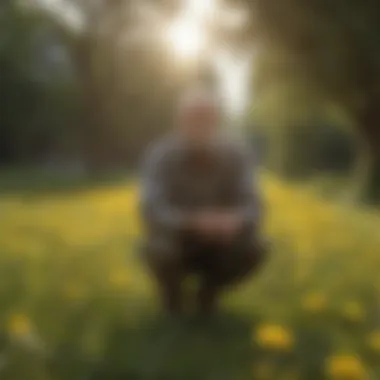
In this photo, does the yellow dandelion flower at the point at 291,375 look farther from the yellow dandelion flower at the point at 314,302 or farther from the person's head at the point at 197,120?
the person's head at the point at 197,120

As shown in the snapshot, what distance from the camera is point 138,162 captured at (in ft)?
2.57

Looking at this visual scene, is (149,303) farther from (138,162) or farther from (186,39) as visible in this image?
(186,39)

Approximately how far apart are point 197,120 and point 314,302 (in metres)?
0.20

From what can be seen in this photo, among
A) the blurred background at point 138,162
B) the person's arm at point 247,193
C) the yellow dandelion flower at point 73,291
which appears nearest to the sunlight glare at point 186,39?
the blurred background at point 138,162

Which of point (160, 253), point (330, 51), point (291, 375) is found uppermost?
point (330, 51)

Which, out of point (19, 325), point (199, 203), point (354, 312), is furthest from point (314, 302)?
point (19, 325)

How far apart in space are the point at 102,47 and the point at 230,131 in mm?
142

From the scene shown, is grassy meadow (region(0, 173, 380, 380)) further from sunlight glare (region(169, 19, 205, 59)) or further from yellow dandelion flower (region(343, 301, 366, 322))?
sunlight glare (region(169, 19, 205, 59))

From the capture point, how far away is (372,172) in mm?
824

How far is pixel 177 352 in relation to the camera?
0.78m

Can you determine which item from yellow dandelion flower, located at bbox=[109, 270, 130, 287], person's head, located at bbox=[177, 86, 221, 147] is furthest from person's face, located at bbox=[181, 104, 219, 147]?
yellow dandelion flower, located at bbox=[109, 270, 130, 287]

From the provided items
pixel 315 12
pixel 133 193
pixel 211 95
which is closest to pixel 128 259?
pixel 133 193

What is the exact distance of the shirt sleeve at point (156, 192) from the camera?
30.6 inches

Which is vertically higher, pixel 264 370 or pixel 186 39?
pixel 186 39
